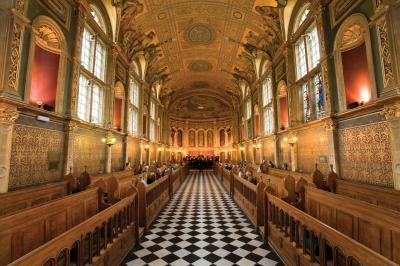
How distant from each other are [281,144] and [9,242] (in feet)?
43.1

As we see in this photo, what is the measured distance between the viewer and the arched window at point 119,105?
43.0ft

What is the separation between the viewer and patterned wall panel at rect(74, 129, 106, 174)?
832cm

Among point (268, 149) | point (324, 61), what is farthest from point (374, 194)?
point (268, 149)

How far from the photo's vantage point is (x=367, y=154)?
629 centimetres

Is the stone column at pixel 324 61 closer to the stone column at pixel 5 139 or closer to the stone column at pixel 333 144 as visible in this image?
the stone column at pixel 333 144

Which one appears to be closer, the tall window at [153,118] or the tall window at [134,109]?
the tall window at [134,109]

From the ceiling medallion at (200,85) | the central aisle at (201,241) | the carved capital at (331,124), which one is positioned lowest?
the central aisle at (201,241)

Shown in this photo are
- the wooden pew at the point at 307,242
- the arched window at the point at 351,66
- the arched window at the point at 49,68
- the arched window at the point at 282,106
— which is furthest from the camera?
the arched window at the point at 282,106

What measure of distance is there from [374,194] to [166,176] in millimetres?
7584

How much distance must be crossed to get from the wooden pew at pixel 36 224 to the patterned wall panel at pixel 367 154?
7.79 m

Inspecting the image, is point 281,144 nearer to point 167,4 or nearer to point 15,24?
point 167,4

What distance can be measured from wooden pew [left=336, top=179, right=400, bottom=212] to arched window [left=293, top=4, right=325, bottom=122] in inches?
156

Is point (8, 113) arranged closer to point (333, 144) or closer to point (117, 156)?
point (117, 156)

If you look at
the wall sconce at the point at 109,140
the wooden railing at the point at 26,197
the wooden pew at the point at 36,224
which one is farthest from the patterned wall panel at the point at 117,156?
the wooden pew at the point at 36,224
